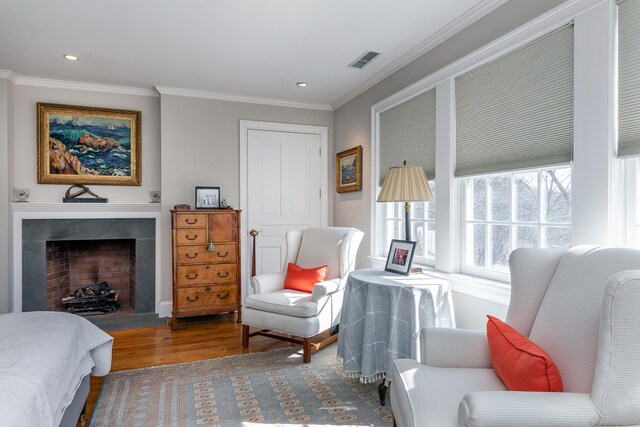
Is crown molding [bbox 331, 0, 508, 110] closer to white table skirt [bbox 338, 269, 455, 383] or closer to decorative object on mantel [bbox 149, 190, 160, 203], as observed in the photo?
white table skirt [bbox 338, 269, 455, 383]

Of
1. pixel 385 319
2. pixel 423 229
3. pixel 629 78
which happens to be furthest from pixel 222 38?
pixel 629 78

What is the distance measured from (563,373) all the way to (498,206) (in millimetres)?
1424

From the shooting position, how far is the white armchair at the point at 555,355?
114 cm

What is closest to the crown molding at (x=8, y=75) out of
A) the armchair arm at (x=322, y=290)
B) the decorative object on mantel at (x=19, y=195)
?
the decorative object on mantel at (x=19, y=195)

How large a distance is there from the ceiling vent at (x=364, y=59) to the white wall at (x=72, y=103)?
90.2 inches

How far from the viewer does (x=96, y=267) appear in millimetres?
4504

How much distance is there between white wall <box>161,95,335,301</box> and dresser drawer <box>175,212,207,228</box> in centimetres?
45

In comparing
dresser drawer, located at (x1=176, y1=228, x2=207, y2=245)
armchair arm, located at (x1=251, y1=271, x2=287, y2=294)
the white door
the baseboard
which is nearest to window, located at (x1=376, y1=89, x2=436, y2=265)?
armchair arm, located at (x1=251, y1=271, x2=287, y2=294)

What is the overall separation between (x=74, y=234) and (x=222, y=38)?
103 inches

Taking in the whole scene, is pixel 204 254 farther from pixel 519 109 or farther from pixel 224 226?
pixel 519 109

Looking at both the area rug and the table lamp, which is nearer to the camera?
the area rug

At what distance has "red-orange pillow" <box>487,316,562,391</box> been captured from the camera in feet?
4.40

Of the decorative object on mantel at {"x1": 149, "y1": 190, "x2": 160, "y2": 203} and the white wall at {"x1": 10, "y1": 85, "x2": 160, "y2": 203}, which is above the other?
the white wall at {"x1": 10, "y1": 85, "x2": 160, "y2": 203}

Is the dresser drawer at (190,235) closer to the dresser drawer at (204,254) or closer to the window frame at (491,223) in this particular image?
the dresser drawer at (204,254)
